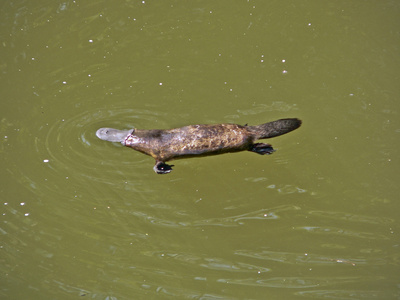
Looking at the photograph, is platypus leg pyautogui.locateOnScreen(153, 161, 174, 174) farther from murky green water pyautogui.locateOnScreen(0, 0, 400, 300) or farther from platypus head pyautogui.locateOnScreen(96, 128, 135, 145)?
platypus head pyautogui.locateOnScreen(96, 128, 135, 145)

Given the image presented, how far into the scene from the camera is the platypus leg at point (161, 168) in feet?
13.0

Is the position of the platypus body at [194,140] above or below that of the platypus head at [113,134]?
below

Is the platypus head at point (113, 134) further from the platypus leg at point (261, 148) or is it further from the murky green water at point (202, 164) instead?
the platypus leg at point (261, 148)

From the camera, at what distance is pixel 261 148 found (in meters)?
4.21

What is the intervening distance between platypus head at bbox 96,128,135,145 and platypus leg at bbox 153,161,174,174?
15.9 inches

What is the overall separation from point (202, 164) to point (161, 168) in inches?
17.3

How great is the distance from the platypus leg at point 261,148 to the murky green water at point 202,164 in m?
0.11

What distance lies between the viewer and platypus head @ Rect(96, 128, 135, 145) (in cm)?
421

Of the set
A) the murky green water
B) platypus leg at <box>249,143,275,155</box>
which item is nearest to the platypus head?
the murky green water

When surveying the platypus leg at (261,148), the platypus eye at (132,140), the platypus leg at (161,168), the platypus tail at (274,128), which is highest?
the platypus tail at (274,128)

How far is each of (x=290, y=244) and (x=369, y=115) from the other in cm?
151

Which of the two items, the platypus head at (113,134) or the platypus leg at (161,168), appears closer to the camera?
the platypus leg at (161,168)

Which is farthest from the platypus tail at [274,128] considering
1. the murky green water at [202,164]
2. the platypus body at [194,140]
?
the murky green water at [202,164]

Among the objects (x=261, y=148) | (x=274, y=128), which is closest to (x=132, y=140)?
(x=261, y=148)
